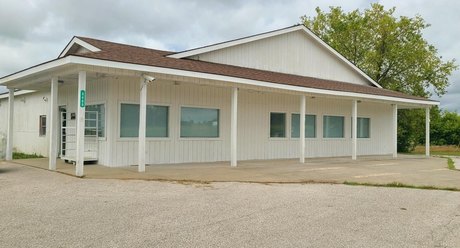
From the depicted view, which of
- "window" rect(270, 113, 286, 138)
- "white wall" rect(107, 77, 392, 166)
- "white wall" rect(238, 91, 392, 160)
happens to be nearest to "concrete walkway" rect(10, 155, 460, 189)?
"white wall" rect(107, 77, 392, 166)

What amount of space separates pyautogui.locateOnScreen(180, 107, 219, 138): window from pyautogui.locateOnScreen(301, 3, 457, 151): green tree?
19489 millimetres

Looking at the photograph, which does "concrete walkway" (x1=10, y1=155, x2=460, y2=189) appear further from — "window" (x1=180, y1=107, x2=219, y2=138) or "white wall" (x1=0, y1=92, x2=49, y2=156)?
"white wall" (x1=0, y1=92, x2=49, y2=156)

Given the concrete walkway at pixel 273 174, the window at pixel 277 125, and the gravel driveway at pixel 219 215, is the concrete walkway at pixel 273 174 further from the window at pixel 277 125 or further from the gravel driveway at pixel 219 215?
the window at pixel 277 125

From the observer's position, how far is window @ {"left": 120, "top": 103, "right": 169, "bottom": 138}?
42.8 ft

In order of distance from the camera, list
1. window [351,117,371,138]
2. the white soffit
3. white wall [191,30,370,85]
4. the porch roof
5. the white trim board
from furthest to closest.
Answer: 1. window [351,117,371,138]
2. white wall [191,30,370,85]
3. the white soffit
4. the porch roof
5. the white trim board

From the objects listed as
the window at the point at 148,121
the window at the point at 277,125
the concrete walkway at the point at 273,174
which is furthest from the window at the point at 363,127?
the window at the point at 148,121

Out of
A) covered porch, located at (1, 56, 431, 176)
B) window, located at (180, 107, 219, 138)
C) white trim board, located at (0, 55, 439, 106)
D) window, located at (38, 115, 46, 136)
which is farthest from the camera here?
window, located at (38, 115, 46, 136)

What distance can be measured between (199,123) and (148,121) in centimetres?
208

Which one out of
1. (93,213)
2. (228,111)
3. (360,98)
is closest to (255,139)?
(228,111)

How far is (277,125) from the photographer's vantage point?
17453 millimetres

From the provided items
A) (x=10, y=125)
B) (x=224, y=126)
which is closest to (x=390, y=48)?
(x=224, y=126)

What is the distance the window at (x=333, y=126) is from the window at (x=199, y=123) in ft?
20.7

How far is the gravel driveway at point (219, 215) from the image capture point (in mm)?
5215

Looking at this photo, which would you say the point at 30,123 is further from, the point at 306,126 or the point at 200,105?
the point at 306,126
